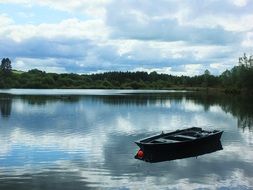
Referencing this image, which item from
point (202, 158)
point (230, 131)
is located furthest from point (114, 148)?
point (230, 131)

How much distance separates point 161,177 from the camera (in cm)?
2639

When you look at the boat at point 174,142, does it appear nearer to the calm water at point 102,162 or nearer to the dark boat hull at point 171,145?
the dark boat hull at point 171,145

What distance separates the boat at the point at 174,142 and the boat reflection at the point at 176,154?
4.3 inches

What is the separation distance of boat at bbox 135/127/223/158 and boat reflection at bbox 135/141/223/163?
0.11 metres

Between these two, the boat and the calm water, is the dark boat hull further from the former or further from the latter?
the calm water

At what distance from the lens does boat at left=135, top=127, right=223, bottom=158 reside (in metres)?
32.2

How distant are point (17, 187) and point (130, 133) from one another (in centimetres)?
2440

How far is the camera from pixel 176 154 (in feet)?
A: 110

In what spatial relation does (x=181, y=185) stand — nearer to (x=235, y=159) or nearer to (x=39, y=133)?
(x=235, y=159)

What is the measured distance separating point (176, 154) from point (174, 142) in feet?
3.51

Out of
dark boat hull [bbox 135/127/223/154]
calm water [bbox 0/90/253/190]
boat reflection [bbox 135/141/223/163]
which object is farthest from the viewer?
dark boat hull [bbox 135/127/223/154]

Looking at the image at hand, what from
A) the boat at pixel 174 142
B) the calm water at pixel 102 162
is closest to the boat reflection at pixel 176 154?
Answer: the boat at pixel 174 142

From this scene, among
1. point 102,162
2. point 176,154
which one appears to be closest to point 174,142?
point 176,154

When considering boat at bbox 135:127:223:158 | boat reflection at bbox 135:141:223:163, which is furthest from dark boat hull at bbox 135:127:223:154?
boat reflection at bbox 135:141:223:163
